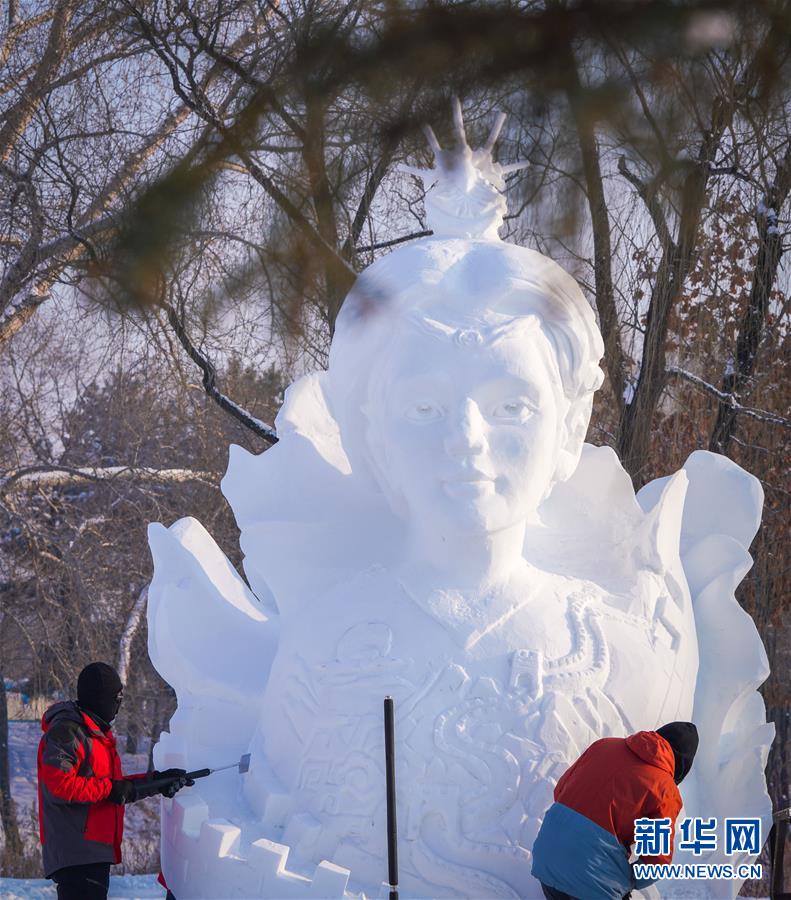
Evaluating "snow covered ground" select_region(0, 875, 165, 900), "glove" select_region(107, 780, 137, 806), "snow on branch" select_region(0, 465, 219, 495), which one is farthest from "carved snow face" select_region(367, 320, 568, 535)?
"snow on branch" select_region(0, 465, 219, 495)

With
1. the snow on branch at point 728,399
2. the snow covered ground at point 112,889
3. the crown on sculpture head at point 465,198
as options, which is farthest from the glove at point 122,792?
the snow on branch at point 728,399

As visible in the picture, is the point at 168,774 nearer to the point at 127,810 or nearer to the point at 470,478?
the point at 470,478

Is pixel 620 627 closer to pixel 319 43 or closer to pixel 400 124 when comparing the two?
pixel 400 124

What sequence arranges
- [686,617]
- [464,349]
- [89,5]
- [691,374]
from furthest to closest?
[691,374]
[89,5]
[686,617]
[464,349]

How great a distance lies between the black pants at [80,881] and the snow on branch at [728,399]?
17.9 ft

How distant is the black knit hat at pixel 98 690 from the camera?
146 inches

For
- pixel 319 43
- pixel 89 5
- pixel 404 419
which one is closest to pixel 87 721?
pixel 404 419

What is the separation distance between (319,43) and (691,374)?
18.7 ft

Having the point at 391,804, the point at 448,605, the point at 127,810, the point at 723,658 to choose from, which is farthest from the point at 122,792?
the point at 127,810

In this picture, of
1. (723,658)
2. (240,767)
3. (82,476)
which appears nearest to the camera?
(240,767)

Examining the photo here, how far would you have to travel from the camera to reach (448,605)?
3.65 meters

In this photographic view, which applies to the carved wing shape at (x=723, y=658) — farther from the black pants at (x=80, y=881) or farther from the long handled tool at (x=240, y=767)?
the black pants at (x=80, y=881)

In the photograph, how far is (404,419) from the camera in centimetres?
366

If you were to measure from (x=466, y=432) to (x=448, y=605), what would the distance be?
520mm
